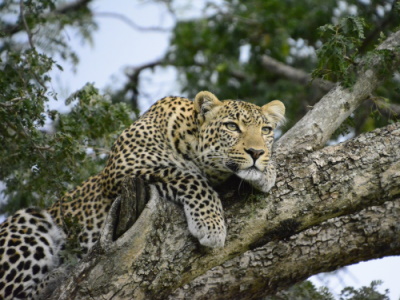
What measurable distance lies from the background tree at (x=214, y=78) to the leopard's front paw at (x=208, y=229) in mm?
168

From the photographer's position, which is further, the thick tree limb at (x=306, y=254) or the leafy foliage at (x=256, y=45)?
the leafy foliage at (x=256, y=45)

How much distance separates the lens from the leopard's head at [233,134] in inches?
299

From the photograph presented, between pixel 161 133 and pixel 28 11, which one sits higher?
pixel 28 11

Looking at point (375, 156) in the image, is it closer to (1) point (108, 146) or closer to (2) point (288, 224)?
(2) point (288, 224)

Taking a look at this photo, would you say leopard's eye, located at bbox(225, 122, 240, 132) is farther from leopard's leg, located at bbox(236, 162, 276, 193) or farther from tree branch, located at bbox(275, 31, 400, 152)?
leopard's leg, located at bbox(236, 162, 276, 193)

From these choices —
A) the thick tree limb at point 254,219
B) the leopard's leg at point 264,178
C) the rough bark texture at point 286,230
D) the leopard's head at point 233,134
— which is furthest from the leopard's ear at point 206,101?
the thick tree limb at point 254,219

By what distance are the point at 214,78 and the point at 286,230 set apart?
950 centimetres

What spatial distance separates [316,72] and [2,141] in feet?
13.2

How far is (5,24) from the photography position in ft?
37.9

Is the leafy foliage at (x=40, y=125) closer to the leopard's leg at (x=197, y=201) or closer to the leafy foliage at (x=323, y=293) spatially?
the leopard's leg at (x=197, y=201)

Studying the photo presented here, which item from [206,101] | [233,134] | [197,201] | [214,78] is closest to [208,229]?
[197,201]

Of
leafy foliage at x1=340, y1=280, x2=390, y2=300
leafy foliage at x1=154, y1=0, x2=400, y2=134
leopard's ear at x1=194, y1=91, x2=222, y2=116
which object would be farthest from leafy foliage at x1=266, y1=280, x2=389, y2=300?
leafy foliage at x1=154, y1=0, x2=400, y2=134

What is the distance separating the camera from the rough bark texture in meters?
6.47

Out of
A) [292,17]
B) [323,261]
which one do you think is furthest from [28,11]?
[292,17]
